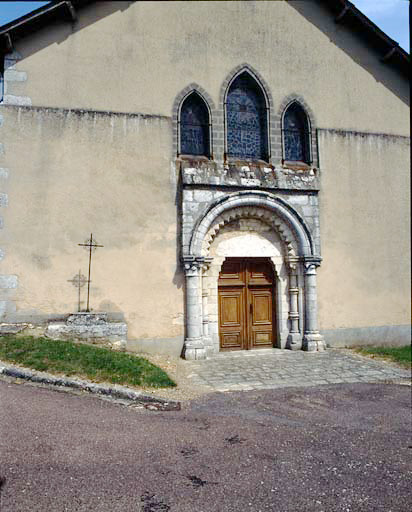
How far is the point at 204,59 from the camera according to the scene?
9695 millimetres

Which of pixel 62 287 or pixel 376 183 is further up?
pixel 376 183

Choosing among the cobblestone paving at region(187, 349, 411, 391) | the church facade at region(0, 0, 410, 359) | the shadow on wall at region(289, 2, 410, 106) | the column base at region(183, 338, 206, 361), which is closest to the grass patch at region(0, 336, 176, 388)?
the cobblestone paving at region(187, 349, 411, 391)

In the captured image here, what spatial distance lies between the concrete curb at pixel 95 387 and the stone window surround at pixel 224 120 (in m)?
5.62

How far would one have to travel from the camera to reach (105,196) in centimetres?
888

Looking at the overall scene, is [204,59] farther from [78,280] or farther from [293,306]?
[293,306]

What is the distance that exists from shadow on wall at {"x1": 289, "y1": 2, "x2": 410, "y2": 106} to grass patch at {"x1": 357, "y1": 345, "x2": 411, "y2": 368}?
6.65m

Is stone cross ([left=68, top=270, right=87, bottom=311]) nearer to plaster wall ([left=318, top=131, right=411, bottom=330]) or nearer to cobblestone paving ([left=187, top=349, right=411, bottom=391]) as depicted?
cobblestone paving ([left=187, top=349, right=411, bottom=391])

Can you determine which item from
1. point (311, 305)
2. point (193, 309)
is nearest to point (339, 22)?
point (311, 305)

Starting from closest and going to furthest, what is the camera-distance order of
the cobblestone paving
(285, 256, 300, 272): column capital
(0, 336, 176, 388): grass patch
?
1. (0, 336, 176, 388): grass patch
2. the cobblestone paving
3. (285, 256, 300, 272): column capital

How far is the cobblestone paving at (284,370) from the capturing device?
684cm

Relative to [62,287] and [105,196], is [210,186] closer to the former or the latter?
[105,196]

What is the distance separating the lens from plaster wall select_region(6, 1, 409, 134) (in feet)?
29.5

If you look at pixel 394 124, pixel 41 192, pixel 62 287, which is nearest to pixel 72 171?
pixel 41 192

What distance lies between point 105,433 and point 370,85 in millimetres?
10781
